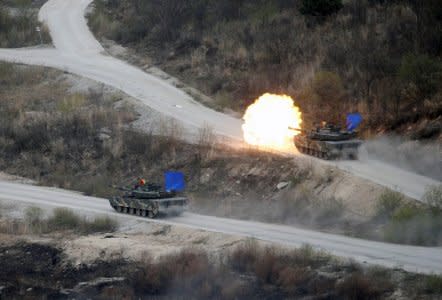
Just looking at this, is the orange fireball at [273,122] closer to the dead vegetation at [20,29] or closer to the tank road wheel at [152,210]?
the tank road wheel at [152,210]

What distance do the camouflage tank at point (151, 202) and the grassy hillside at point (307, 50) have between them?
1176cm

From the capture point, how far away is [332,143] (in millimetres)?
42969

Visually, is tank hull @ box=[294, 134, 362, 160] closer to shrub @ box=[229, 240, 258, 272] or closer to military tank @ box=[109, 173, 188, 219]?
military tank @ box=[109, 173, 188, 219]

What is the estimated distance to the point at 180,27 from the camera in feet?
231

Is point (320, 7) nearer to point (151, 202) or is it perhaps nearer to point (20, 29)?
point (151, 202)

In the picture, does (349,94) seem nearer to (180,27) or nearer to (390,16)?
(390,16)

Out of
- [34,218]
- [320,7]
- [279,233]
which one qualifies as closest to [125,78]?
[320,7]

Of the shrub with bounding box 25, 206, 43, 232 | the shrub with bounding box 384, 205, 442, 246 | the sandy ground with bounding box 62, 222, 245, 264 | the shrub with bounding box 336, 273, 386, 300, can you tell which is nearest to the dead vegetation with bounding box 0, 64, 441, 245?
the shrub with bounding box 384, 205, 442, 246

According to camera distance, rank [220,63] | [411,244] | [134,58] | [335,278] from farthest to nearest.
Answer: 1. [134,58]
2. [220,63]
3. [411,244]
4. [335,278]

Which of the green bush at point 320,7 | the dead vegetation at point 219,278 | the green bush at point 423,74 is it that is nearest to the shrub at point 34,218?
the dead vegetation at point 219,278

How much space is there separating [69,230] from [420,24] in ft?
78.9

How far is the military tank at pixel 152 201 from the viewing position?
39.5 metres

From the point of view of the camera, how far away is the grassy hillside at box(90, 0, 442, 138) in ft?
153

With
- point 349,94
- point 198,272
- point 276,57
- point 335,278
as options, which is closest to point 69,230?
point 198,272
